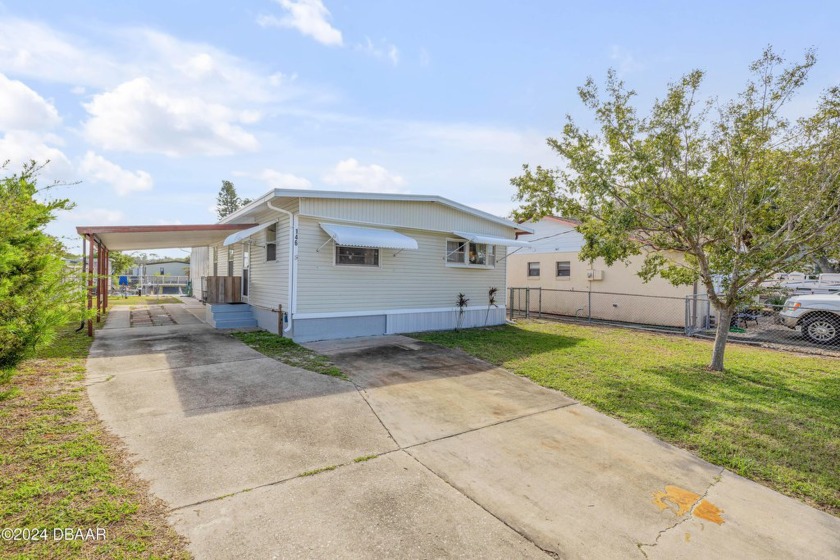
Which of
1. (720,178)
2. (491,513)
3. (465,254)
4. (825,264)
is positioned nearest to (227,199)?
(465,254)

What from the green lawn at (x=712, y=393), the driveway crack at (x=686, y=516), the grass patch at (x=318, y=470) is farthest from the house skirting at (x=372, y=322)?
the driveway crack at (x=686, y=516)

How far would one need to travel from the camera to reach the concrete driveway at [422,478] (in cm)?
256

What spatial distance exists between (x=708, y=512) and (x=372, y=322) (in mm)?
→ 7672

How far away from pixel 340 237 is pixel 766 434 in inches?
288

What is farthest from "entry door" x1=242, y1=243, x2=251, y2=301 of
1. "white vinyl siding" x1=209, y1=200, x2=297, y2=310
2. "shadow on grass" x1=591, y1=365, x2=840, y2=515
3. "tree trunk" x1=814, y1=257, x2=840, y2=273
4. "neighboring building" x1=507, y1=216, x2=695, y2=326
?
"tree trunk" x1=814, y1=257, x2=840, y2=273

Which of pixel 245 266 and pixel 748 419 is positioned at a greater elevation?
pixel 245 266

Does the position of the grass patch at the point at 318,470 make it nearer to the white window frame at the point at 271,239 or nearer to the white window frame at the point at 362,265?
the white window frame at the point at 362,265

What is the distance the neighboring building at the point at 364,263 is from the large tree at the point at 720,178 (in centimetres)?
410

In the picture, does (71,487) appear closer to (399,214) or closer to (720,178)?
(399,214)

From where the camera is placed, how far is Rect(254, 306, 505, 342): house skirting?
8.80 m

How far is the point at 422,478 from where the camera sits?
3.31m

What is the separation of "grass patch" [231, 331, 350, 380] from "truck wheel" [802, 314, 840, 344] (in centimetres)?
1165

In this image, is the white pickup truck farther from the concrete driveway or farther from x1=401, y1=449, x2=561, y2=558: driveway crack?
x1=401, y1=449, x2=561, y2=558: driveway crack

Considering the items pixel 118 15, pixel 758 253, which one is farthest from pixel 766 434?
pixel 118 15
